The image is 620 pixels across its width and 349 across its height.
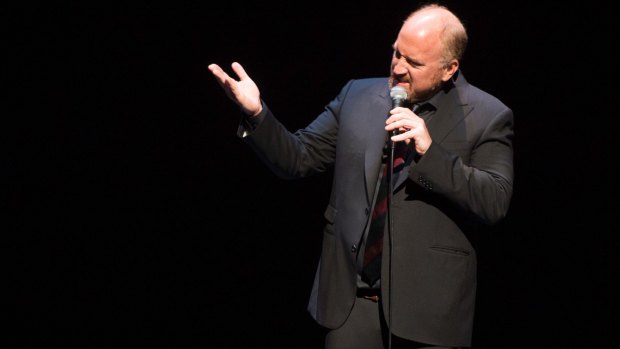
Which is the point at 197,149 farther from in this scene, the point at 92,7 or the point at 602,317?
the point at 602,317

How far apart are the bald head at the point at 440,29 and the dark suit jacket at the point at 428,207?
11 centimetres

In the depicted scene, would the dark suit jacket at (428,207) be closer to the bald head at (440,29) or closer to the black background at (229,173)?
the bald head at (440,29)

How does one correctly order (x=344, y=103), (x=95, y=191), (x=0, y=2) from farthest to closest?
(x=95, y=191) → (x=0, y=2) → (x=344, y=103)

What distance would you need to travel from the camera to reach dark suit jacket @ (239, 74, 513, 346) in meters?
1.94

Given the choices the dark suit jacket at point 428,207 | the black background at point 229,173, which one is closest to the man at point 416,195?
the dark suit jacket at point 428,207

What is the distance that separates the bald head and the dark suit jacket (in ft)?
0.37

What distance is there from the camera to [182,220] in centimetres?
313

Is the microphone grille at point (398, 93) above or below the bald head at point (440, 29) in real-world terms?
below

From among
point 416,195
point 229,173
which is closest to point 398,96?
point 416,195

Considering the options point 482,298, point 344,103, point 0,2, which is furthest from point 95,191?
point 482,298

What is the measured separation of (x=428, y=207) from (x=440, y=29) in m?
0.50

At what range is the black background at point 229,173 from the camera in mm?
2963

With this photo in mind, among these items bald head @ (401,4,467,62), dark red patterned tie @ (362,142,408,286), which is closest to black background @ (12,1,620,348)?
bald head @ (401,4,467,62)

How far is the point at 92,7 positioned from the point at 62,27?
0.14 meters
